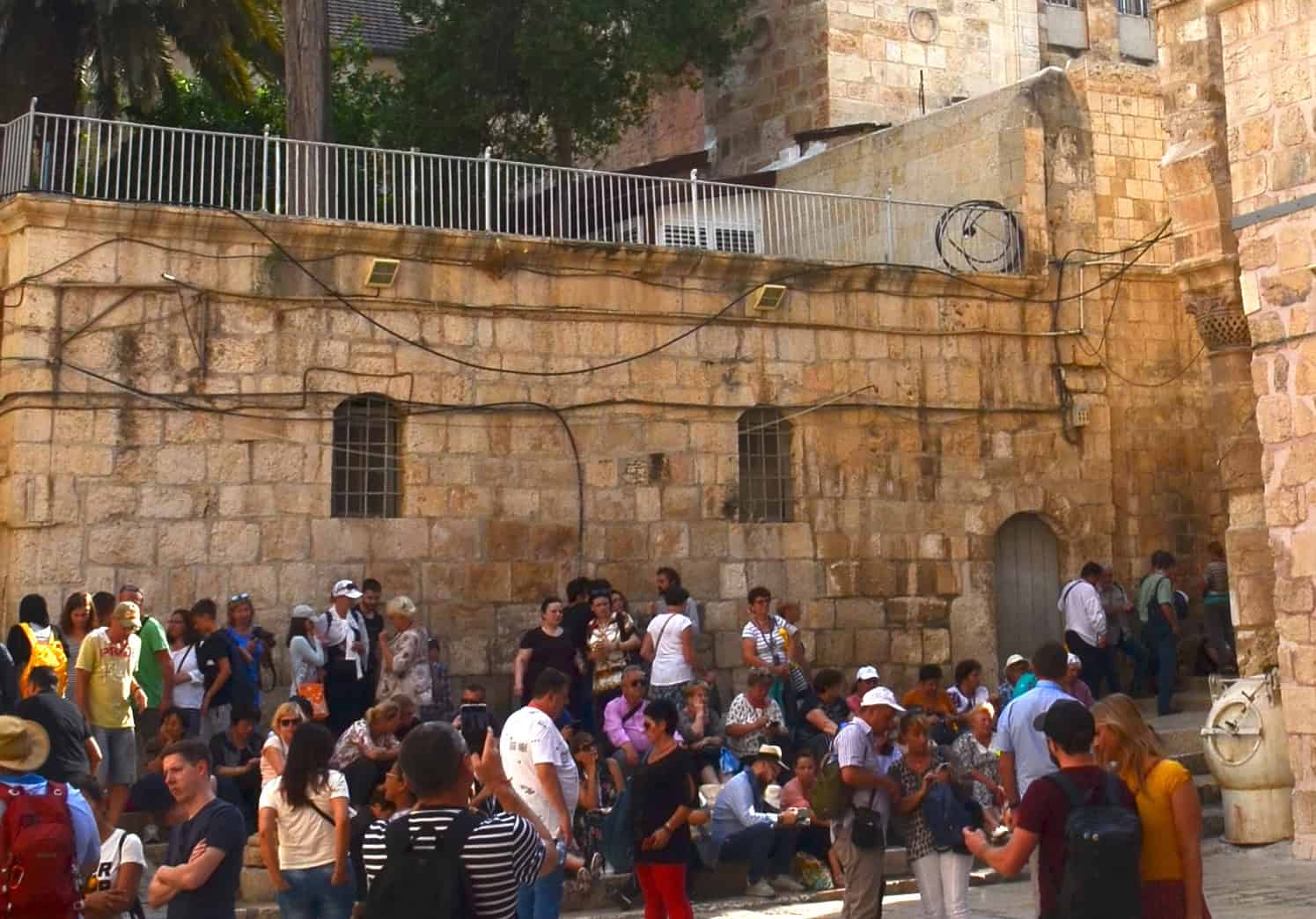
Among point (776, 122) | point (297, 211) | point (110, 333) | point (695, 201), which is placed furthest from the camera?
point (776, 122)

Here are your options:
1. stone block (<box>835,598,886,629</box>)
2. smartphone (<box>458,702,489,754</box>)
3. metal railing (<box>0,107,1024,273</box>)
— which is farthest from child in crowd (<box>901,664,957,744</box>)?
metal railing (<box>0,107,1024,273</box>)

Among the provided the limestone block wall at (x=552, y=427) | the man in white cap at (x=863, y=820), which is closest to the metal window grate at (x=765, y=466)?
the limestone block wall at (x=552, y=427)

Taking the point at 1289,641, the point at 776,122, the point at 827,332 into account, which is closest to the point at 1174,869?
the point at 1289,641

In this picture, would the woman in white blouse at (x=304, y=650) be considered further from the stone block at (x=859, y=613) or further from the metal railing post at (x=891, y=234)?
the metal railing post at (x=891, y=234)

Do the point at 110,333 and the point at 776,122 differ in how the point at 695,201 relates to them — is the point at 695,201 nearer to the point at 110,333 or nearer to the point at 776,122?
the point at 110,333

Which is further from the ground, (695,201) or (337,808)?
(695,201)

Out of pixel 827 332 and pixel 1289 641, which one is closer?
pixel 1289 641

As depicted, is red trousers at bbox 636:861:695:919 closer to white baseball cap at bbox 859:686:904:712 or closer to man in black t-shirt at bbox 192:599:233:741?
white baseball cap at bbox 859:686:904:712

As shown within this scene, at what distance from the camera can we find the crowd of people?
547 cm

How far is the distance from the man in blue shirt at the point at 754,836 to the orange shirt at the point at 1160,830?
568 centimetres

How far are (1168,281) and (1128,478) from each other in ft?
6.89

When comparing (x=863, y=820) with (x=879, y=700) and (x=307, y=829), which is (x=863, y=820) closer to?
(x=879, y=700)

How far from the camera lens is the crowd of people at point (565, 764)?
547 cm

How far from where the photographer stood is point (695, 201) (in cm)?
1584
